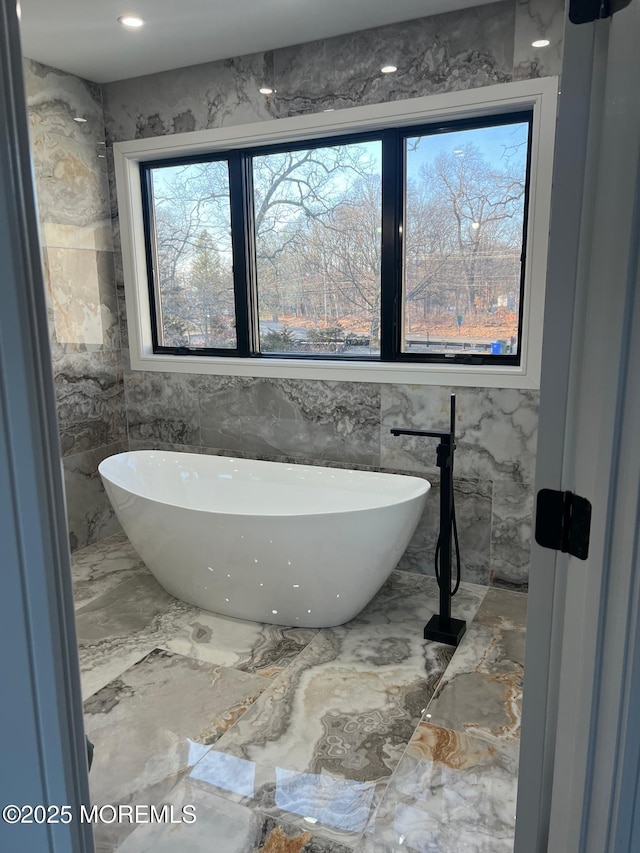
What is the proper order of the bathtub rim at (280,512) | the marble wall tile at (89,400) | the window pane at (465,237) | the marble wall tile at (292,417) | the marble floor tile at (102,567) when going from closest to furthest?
the bathtub rim at (280,512) → the window pane at (465,237) → the marble floor tile at (102,567) → the marble wall tile at (292,417) → the marble wall tile at (89,400)

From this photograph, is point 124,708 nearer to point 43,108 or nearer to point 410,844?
point 410,844

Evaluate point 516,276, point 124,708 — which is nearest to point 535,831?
point 124,708

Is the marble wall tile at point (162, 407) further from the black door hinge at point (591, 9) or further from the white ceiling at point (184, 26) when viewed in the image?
the black door hinge at point (591, 9)

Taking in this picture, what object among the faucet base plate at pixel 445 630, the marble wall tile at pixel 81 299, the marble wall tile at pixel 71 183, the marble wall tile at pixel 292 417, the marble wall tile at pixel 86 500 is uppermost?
the marble wall tile at pixel 71 183

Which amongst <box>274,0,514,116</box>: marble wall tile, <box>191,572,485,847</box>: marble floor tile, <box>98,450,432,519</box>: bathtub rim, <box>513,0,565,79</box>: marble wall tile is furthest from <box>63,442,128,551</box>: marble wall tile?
<box>513,0,565,79</box>: marble wall tile

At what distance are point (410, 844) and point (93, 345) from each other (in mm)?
3178

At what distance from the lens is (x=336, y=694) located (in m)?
2.44

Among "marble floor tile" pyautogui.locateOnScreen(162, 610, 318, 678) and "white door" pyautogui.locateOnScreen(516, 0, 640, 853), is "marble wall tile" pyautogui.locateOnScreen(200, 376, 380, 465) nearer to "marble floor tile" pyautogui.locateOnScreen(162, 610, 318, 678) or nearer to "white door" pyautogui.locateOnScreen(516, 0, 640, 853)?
"marble floor tile" pyautogui.locateOnScreen(162, 610, 318, 678)

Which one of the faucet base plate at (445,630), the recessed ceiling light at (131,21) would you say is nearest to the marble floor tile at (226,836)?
the faucet base plate at (445,630)

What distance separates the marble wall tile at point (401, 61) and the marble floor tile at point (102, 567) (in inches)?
104

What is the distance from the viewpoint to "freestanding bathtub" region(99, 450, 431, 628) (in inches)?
105

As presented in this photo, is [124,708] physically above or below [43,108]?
below

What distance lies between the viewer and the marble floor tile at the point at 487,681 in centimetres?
226

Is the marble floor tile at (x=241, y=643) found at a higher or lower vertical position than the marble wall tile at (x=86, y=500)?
lower
